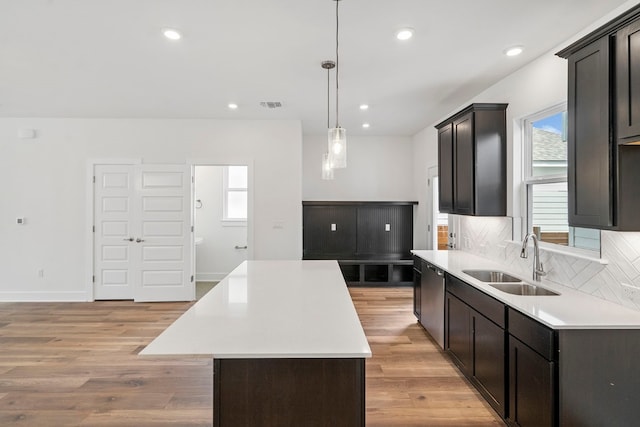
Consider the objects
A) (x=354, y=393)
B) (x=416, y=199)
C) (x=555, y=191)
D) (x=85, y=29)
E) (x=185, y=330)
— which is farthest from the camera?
(x=416, y=199)

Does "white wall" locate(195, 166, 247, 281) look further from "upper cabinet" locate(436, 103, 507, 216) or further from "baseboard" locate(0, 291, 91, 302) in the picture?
"upper cabinet" locate(436, 103, 507, 216)

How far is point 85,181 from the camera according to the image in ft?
17.0

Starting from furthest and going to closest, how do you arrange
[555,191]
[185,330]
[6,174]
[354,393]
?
[6,174], [555,191], [185,330], [354,393]

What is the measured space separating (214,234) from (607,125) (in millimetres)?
5944

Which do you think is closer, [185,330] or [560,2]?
[185,330]

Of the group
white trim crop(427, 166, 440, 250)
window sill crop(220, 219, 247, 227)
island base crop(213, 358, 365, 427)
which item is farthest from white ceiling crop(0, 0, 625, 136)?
window sill crop(220, 219, 247, 227)

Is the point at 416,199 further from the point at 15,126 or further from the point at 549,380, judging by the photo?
the point at 15,126

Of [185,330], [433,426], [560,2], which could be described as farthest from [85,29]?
[433,426]

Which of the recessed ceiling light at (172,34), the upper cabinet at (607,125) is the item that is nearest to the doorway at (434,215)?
the upper cabinet at (607,125)

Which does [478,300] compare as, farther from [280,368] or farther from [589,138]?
[280,368]

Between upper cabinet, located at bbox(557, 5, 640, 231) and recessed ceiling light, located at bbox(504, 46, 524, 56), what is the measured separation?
2.38 feet

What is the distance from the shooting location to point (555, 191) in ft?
9.66

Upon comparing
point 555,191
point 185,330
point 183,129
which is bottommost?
point 185,330

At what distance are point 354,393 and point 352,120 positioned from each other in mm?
4335
